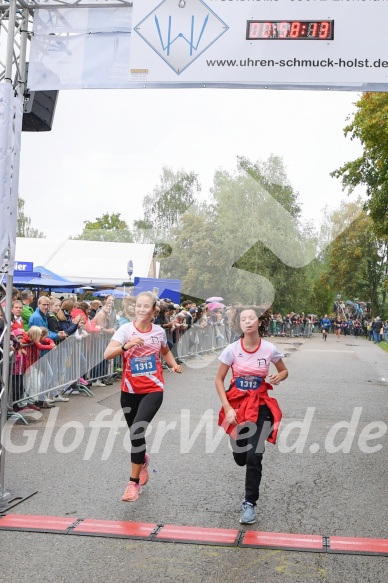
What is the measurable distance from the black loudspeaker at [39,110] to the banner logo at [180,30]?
1118 millimetres

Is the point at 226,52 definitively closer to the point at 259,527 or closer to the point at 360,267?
the point at 259,527

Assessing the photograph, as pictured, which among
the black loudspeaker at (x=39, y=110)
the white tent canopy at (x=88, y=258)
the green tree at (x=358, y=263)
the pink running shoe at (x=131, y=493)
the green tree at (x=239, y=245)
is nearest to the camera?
the pink running shoe at (x=131, y=493)

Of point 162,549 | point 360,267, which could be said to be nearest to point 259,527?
point 162,549

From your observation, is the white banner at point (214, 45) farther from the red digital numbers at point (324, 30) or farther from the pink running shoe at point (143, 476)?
the pink running shoe at point (143, 476)

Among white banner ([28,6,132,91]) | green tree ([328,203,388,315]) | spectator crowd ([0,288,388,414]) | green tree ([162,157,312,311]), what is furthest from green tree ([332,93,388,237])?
green tree ([328,203,388,315])

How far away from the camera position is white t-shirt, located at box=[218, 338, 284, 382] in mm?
5688

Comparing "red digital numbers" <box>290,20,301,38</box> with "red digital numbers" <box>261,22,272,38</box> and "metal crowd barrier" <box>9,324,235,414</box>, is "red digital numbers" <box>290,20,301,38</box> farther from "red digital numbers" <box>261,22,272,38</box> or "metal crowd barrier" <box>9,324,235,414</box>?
"metal crowd barrier" <box>9,324,235,414</box>

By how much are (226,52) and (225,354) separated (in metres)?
2.61

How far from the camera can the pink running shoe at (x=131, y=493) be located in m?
6.01

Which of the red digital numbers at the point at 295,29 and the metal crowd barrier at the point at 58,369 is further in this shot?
the metal crowd barrier at the point at 58,369

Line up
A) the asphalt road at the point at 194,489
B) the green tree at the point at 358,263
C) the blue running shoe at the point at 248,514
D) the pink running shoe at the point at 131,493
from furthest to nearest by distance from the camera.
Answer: the green tree at the point at 358,263
the pink running shoe at the point at 131,493
the blue running shoe at the point at 248,514
the asphalt road at the point at 194,489

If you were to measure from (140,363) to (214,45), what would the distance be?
9.26 feet

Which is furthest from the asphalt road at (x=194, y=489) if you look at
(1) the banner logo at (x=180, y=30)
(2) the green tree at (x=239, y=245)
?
(2) the green tree at (x=239, y=245)

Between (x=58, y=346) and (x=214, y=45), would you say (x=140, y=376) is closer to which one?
(x=214, y=45)
